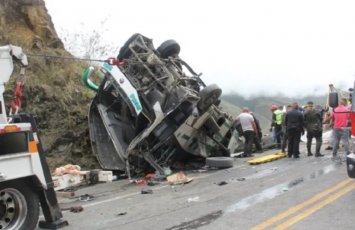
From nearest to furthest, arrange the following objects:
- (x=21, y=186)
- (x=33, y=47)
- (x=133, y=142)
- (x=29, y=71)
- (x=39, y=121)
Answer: (x=21, y=186) → (x=133, y=142) → (x=39, y=121) → (x=29, y=71) → (x=33, y=47)

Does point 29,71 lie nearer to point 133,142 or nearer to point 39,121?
point 39,121

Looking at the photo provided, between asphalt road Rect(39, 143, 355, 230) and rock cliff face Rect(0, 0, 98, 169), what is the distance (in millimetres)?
2368

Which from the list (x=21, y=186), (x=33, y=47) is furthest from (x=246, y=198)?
(x=33, y=47)

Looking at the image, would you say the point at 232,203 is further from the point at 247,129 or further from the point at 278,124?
the point at 278,124

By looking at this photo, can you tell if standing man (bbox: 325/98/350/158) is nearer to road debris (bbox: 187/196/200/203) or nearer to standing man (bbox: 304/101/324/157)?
standing man (bbox: 304/101/324/157)

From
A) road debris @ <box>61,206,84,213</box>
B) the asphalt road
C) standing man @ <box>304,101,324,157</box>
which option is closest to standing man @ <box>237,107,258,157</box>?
standing man @ <box>304,101,324,157</box>

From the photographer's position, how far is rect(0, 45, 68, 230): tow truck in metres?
5.96

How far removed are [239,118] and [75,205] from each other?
784 centimetres

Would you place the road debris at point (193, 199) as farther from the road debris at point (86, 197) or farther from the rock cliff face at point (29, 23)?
the rock cliff face at point (29, 23)

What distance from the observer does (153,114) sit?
11.6m

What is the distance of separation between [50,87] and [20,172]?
8370mm

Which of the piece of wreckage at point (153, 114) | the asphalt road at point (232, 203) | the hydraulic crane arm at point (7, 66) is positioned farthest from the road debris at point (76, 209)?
the piece of wreckage at point (153, 114)

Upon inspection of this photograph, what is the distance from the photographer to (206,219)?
6.72 metres

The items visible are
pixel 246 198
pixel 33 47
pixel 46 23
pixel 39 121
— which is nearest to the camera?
pixel 246 198
